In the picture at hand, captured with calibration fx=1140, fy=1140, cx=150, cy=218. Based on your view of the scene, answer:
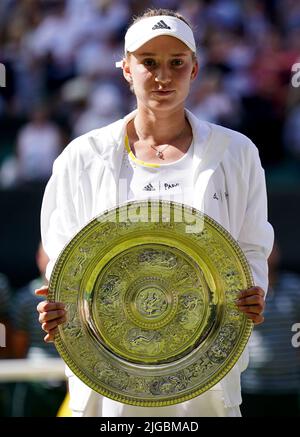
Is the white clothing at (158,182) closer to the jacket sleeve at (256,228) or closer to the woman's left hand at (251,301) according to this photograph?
the jacket sleeve at (256,228)

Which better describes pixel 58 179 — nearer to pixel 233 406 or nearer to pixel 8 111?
pixel 233 406

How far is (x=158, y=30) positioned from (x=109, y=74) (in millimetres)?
4557

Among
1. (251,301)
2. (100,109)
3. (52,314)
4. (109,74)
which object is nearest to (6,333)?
(100,109)

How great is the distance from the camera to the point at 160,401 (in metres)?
3.06

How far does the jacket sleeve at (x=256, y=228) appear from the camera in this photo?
324cm

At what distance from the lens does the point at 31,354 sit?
5.82 meters

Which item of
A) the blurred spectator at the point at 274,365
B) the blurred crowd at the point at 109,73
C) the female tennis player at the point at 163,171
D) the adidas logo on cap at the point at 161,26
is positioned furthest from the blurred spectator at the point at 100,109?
the adidas logo on cap at the point at 161,26

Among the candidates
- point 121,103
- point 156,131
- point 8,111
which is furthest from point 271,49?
point 156,131

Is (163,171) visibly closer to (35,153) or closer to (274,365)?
(274,365)

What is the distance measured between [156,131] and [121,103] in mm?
4282

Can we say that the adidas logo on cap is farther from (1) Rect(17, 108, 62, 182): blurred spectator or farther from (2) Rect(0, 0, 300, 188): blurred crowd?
(1) Rect(17, 108, 62, 182): blurred spectator

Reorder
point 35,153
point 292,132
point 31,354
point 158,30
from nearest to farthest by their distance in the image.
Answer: point 158,30, point 31,354, point 35,153, point 292,132

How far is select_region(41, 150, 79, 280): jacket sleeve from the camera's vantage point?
324 centimetres

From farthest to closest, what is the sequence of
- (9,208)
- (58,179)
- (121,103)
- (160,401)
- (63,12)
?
1. (63,12)
2. (121,103)
3. (9,208)
4. (58,179)
5. (160,401)
